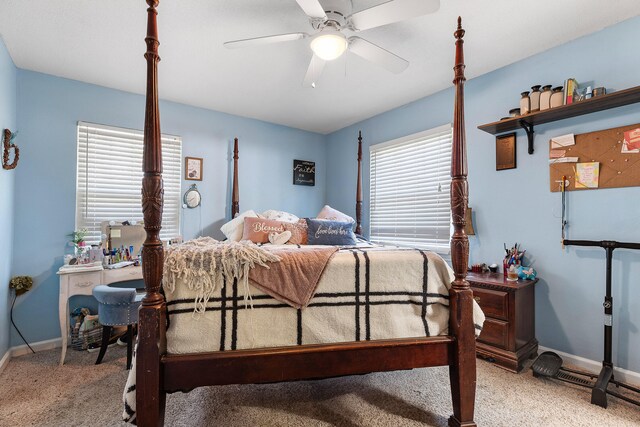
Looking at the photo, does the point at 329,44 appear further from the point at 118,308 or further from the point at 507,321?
the point at 118,308

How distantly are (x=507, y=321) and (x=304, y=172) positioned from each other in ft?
9.81

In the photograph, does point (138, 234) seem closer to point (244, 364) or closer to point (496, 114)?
point (244, 364)

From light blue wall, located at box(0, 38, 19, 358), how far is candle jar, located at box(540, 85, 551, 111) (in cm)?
394

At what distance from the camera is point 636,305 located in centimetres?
193

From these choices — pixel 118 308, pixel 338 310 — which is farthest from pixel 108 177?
pixel 338 310

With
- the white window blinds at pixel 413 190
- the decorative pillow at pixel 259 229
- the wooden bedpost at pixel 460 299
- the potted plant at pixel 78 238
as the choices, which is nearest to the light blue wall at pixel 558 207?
the white window blinds at pixel 413 190

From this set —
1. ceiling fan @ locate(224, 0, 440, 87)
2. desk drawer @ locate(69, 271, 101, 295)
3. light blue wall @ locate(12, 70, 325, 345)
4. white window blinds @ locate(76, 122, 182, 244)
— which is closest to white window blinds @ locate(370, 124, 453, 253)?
ceiling fan @ locate(224, 0, 440, 87)

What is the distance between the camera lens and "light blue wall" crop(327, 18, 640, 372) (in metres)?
1.96

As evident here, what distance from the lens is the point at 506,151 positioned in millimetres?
2510

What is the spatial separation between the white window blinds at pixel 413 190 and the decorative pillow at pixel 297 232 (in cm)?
119

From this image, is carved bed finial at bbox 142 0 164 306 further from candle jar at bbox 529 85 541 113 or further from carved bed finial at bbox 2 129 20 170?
candle jar at bbox 529 85 541 113

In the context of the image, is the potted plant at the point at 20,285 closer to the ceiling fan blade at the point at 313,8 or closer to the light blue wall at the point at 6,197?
the light blue wall at the point at 6,197

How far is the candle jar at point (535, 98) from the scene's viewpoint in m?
2.21

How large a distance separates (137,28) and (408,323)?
2531 millimetres
